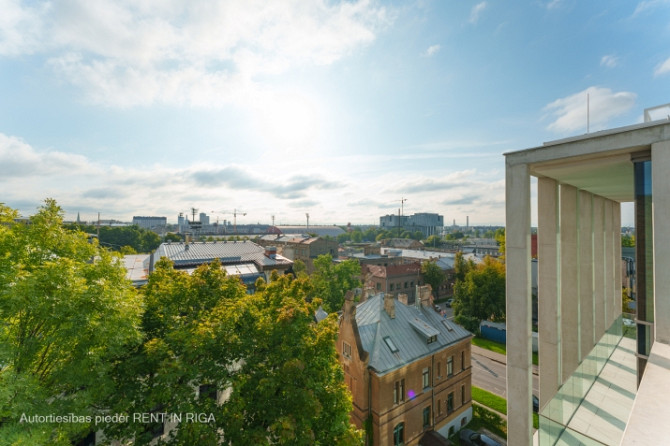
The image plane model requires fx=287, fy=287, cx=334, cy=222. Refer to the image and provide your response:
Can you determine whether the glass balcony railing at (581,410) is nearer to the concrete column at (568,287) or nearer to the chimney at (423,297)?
the concrete column at (568,287)

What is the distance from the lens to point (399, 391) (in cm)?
2002

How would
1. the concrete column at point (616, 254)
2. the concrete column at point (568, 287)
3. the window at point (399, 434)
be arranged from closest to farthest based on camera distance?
the concrete column at point (568, 287) < the window at point (399, 434) < the concrete column at point (616, 254)

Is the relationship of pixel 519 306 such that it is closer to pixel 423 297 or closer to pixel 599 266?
pixel 599 266

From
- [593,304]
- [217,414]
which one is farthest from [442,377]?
[217,414]

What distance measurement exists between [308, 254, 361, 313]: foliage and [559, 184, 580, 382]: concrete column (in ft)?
93.7

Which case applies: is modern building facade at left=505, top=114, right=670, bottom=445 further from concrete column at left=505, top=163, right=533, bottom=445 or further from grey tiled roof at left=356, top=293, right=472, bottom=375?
grey tiled roof at left=356, top=293, right=472, bottom=375

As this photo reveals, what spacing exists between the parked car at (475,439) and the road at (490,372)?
725cm

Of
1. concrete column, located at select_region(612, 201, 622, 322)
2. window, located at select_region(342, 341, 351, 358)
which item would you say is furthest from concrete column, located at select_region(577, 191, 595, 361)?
window, located at select_region(342, 341, 351, 358)

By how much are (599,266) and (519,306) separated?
40.0ft

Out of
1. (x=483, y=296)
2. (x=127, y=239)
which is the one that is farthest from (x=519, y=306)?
(x=127, y=239)

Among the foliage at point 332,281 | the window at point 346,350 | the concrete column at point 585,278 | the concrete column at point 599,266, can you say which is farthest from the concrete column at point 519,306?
the foliage at point 332,281

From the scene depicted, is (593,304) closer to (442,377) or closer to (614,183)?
(614,183)

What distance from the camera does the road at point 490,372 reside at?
28455mm

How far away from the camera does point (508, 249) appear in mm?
11578
